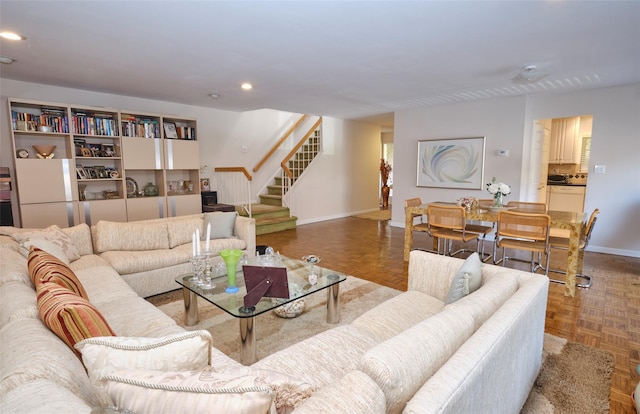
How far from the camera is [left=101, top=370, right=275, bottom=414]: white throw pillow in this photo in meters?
0.71

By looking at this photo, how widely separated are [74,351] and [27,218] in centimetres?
414

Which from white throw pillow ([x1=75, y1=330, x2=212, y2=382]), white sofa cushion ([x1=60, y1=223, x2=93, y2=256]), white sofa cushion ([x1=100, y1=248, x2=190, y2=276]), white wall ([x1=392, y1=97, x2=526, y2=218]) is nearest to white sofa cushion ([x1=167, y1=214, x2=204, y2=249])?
white sofa cushion ([x1=100, y1=248, x2=190, y2=276])

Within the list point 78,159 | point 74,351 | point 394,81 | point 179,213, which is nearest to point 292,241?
point 179,213

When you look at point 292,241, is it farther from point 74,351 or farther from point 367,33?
point 74,351

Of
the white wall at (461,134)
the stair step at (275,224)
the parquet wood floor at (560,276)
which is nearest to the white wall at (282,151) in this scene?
the stair step at (275,224)

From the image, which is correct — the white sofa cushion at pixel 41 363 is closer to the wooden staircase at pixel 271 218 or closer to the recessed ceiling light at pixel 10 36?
the recessed ceiling light at pixel 10 36

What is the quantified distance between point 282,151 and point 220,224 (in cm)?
412

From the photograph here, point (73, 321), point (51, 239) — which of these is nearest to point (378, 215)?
point (51, 239)

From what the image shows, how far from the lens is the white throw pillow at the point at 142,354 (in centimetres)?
87

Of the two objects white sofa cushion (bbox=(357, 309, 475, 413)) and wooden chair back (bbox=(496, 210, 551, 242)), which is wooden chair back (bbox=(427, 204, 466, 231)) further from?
white sofa cushion (bbox=(357, 309, 475, 413))

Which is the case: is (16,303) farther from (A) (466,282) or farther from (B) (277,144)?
(B) (277,144)

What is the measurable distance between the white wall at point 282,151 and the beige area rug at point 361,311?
355 centimetres

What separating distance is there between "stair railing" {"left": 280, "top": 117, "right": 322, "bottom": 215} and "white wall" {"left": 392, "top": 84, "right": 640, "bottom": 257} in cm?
262

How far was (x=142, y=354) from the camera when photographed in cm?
89
